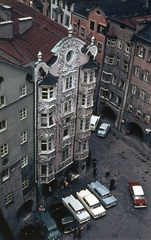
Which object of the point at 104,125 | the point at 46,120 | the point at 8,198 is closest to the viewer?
the point at 8,198

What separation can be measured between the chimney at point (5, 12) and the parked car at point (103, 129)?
30.6 m

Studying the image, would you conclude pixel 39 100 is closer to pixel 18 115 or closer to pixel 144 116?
pixel 18 115

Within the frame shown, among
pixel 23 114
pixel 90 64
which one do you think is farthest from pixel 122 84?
pixel 23 114

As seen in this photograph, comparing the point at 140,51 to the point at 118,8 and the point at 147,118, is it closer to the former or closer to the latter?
the point at 147,118

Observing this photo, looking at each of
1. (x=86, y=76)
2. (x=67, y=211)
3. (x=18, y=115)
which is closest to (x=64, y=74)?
(x=86, y=76)

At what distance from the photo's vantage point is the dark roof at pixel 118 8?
7156cm

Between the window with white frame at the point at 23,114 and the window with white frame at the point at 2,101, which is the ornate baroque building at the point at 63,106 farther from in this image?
the window with white frame at the point at 2,101

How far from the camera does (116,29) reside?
218 feet

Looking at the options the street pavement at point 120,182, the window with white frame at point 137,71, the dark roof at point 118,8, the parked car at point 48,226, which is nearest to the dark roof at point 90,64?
the window with white frame at point 137,71

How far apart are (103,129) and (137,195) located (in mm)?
19361

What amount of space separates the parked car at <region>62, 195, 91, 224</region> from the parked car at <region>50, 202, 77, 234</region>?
68 centimetres

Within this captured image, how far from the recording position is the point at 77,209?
51531 mm

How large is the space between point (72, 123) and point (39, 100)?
8.80m

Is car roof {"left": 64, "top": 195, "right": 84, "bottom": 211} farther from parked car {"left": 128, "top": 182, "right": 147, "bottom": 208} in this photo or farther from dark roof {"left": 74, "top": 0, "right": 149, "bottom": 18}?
dark roof {"left": 74, "top": 0, "right": 149, "bottom": 18}
